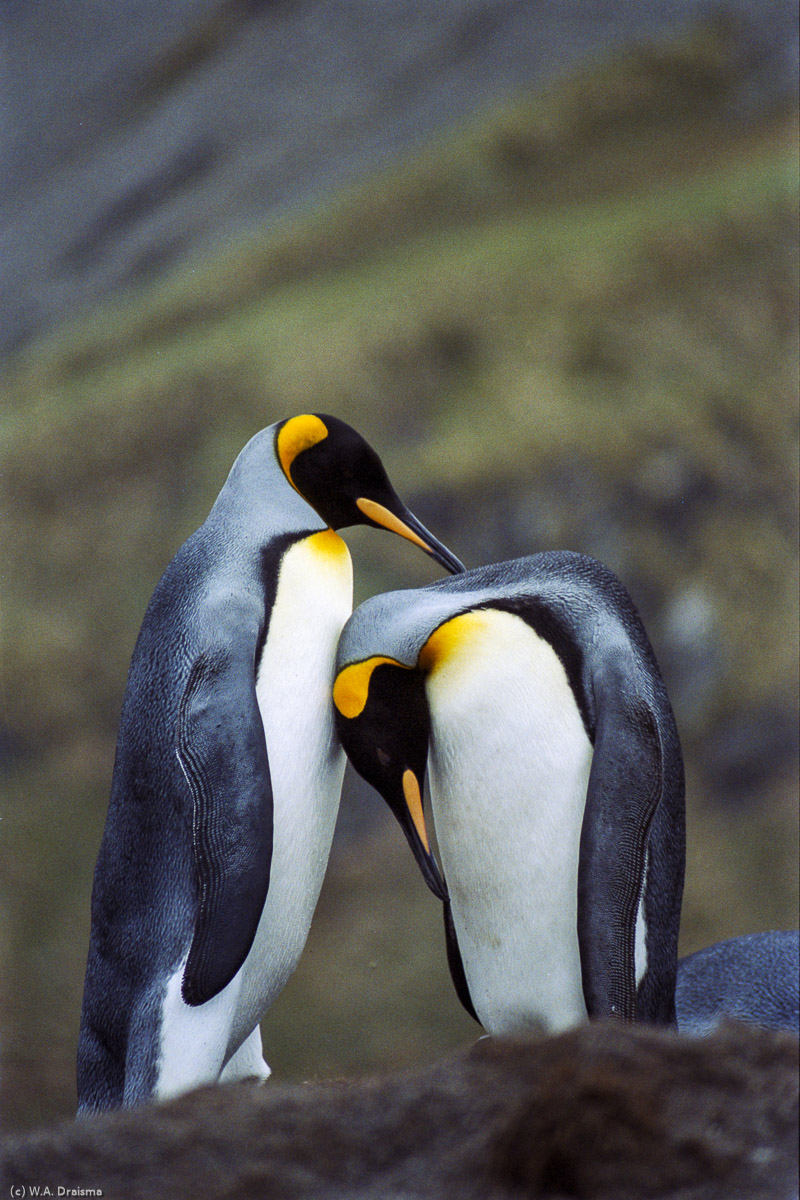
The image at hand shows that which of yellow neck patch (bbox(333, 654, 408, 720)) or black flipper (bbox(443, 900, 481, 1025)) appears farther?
black flipper (bbox(443, 900, 481, 1025))

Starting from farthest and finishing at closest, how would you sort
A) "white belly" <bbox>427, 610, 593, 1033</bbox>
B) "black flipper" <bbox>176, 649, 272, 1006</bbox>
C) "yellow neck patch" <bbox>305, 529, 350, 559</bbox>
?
"yellow neck patch" <bbox>305, 529, 350, 559</bbox> → "white belly" <bbox>427, 610, 593, 1033</bbox> → "black flipper" <bbox>176, 649, 272, 1006</bbox>

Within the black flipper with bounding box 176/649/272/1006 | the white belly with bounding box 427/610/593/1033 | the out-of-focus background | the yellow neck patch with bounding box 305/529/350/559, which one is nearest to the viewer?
the black flipper with bounding box 176/649/272/1006

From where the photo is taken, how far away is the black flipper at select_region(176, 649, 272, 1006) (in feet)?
5.52

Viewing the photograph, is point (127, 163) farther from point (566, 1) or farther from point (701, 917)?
point (701, 917)

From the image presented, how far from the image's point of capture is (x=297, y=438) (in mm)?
1996

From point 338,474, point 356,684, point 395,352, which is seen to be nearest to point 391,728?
point 356,684

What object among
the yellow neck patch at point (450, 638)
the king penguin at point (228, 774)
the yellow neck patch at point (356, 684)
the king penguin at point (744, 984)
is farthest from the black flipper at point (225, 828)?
the king penguin at point (744, 984)

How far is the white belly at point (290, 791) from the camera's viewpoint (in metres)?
1.73

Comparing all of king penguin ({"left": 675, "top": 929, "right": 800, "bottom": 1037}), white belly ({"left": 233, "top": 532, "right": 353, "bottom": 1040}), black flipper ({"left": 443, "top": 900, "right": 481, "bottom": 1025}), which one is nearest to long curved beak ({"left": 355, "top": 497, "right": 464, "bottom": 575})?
white belly ({"left": 233, "top": 532, "right": 353, "bottom": 1040})

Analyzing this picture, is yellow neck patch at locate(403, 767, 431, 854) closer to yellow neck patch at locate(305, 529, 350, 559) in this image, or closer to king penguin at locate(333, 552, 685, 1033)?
king penguin at locate(333, 552, 685, 1033)

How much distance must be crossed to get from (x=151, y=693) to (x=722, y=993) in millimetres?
1145

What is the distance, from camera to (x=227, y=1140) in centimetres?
97

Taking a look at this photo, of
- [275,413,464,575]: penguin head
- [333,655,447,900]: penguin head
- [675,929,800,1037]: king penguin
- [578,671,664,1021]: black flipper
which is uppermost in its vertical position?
[275,413,464,575]: penguin head

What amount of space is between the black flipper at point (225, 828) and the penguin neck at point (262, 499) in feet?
1.07
